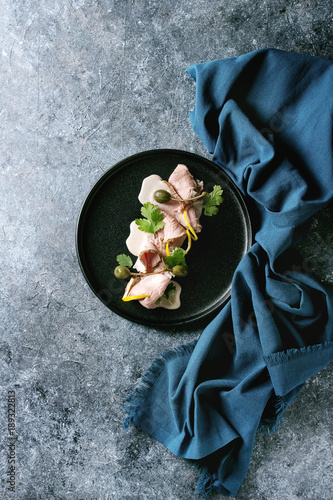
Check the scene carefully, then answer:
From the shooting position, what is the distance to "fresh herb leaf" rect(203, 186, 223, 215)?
1428 mm

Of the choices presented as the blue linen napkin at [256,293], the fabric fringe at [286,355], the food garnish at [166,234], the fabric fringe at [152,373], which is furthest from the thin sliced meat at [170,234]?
the fabric fringe at [286,355]

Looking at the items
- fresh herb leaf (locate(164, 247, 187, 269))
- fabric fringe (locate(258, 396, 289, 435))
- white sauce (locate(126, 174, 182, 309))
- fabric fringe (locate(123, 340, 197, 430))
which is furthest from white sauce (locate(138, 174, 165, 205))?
fabric fringe (locate(258, 396, 289, 435))

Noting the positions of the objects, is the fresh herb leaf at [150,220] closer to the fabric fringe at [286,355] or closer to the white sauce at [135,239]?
the white sauce at [135,239]

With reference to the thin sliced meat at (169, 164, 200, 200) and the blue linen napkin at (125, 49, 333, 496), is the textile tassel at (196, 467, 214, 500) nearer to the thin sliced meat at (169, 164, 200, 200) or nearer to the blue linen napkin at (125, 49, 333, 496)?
the blue linen napkin at (125, 49, 333, 496)

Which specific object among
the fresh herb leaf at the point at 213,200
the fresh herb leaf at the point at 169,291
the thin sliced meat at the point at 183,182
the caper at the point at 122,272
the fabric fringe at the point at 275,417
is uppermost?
the thin sliced meat at the point at 183,182

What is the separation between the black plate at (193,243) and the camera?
4.81 feet

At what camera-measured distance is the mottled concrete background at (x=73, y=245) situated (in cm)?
154

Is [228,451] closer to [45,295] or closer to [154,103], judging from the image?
[45,295]

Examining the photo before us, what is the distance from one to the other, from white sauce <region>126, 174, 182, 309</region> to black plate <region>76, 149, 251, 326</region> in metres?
0.02

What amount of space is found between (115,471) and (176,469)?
0.27 m

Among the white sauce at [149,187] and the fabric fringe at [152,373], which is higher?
the white sauce at [149,187]

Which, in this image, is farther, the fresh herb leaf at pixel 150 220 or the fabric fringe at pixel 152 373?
the fabric fringe at pixel 152 373

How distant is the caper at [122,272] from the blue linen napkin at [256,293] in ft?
1.31

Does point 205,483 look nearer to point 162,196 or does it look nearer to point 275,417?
point 275,417
